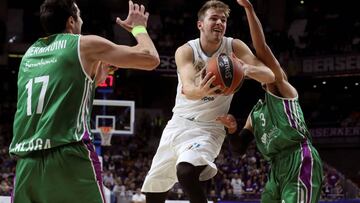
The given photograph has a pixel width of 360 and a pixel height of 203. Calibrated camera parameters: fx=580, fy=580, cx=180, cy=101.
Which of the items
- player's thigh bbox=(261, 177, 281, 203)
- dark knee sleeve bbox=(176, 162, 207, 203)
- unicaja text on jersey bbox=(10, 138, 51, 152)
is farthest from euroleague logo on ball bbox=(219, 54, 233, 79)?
unicaja text on jersey bbox=(10, 138, 51, 152)

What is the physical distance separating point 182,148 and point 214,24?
115 centimetres

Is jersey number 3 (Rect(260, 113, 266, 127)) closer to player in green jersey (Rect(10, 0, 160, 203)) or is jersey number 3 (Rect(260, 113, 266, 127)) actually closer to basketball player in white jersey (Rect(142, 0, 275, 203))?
basketball player in white jersey (Rect(142, 0, 275, 203))

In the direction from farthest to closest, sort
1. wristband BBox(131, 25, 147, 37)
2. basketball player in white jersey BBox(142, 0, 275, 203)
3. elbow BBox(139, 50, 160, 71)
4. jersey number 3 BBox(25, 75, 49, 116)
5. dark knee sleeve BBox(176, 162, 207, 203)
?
basketball player in white jersey BBox(142, 0, 275, 203) → dark knee sleeve BBox(176, 162, 207, 203) → wristband BBox(131, 25, 147, 37) → elbow BBox(139, 50, 160, 71) → jersey number 3 BBox(25, 75, 49, 116)

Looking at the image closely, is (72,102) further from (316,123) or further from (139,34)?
(316,123)

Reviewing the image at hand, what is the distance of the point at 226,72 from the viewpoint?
4602 millimetres

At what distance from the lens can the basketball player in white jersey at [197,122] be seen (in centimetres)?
500

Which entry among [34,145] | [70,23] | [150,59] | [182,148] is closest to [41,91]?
[34,145]

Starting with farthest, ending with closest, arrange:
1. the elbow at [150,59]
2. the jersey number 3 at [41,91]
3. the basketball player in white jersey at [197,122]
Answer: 1. the basketball player in white jersey at [197,122]
2. the elbow at [150,59]
3. the jersey number 3 at [41,91]

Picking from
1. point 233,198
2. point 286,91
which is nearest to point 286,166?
point 286,91

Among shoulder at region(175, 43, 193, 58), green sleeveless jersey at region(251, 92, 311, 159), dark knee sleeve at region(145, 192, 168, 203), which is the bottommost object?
dark knee sleeve at region(145, 192, 168, 203)

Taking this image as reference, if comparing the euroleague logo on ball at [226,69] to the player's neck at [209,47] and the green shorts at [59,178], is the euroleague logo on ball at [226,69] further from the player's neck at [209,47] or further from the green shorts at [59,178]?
the green shorts at [59,178]

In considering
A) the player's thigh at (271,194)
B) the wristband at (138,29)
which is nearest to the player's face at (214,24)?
the player's thigh at (271,194)

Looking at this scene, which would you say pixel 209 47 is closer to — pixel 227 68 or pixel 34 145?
pixel 227 68

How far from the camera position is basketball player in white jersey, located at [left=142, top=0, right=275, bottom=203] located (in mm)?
4996
